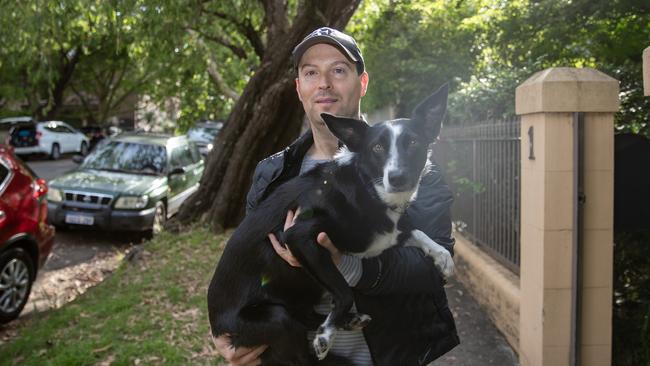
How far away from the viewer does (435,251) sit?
2.03 m

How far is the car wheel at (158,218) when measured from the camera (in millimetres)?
10235

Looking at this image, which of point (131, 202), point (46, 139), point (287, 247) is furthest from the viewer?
point (46, 139)

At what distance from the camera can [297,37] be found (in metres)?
8.62

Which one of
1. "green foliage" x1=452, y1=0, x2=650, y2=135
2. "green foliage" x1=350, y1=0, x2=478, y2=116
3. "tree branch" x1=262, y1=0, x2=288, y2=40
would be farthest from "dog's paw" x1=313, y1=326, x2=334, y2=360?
"green foliage" x1=350, y1=0, x2=478, y2=116

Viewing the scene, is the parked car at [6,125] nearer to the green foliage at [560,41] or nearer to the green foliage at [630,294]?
the green foliage at [560,41]

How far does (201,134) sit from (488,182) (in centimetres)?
1780

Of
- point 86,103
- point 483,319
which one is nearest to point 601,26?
point 483,319

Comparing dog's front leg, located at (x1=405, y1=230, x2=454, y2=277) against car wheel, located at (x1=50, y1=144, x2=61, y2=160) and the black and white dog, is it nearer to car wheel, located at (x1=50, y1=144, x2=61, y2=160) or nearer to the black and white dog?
the black and white dog

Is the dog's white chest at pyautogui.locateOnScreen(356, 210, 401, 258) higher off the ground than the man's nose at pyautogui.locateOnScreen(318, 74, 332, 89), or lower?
lower

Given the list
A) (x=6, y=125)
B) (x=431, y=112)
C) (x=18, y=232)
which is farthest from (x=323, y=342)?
(x=6, y=125)

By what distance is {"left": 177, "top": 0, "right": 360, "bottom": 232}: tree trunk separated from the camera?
8570 millimetres

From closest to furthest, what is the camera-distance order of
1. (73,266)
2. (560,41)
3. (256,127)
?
(560,41) < (256,127) < (73,266)

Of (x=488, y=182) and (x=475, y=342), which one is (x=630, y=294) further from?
(x=488, y=182)

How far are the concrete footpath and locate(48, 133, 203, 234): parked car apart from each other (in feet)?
19.0
